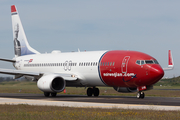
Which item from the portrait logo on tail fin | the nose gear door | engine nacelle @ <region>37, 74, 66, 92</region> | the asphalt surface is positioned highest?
the portrait logo on tail fin

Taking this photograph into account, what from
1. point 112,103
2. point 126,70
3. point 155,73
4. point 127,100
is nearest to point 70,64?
point 126,70

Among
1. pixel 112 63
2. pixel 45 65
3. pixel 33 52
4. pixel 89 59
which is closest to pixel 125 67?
pixel 112 63

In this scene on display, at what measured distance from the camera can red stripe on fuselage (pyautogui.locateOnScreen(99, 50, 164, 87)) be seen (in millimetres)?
29312

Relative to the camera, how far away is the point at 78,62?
3566 cm

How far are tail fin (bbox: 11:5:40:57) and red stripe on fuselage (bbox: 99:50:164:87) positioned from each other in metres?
17.0

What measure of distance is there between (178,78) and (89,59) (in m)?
92.9

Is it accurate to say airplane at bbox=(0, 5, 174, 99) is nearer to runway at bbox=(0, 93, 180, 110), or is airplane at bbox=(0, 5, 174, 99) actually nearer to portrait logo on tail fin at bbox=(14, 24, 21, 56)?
runway at bbox=(0, 93, 180, 110)

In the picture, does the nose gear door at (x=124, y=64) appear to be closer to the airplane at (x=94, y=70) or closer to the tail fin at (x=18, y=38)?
the airplane at (x=94, y=70)

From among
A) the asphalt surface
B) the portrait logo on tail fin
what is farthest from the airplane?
the portrait logo on tail fin

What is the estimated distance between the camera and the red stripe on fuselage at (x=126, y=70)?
2931cm

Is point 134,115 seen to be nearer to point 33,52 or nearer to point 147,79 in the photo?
point 147,79

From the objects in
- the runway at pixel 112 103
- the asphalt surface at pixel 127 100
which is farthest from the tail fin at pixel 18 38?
the runway at pixel 112 103

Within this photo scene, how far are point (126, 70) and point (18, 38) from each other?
22242 millimetres

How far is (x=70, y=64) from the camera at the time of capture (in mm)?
36656
